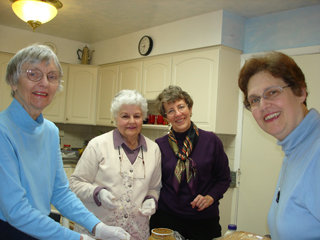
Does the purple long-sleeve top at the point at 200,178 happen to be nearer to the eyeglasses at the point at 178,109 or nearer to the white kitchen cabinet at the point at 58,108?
the eyeglasses at the point at 178,109

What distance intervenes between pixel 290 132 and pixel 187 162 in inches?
34.9

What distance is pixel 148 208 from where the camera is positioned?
157cm

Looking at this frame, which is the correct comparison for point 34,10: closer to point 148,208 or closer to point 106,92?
point 106,92

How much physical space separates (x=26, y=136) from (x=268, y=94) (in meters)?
0.87

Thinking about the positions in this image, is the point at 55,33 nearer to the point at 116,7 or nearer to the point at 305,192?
the point at 116,7

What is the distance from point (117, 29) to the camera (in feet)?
12.3

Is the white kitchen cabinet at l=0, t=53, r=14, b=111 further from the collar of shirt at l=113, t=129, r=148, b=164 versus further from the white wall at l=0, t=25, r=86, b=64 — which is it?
the collar of shirt at l=113, t=129, r=148, b=164

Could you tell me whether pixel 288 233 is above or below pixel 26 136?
below

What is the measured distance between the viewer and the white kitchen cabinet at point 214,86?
2.87m

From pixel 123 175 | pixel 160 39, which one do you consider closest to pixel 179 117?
pixel 123 175

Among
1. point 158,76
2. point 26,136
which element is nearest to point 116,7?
point 158,76

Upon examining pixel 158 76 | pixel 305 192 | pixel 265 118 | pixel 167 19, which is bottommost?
pixel 305 192

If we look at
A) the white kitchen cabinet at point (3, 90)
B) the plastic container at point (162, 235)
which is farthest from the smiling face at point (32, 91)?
the white kitchen cabinet at point (3, 90)

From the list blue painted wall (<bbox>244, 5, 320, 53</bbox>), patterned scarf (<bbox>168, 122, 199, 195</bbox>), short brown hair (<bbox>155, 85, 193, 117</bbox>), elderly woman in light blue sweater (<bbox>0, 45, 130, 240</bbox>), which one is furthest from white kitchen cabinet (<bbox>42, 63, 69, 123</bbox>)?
elderly woman in light blue sweater (<bbox>0, 45, 130, 240</bbox>)
